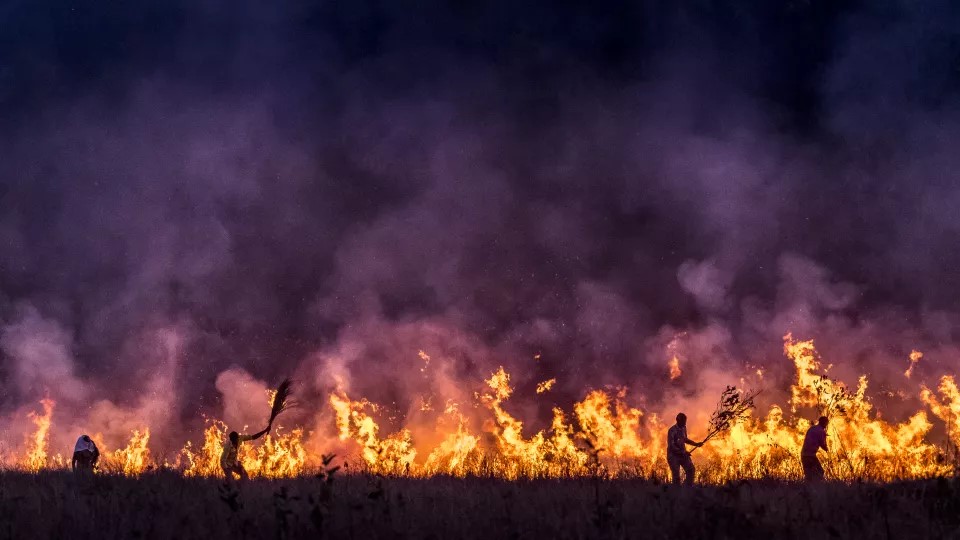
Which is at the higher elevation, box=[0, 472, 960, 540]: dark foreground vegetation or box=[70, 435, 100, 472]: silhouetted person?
box=[70, 435, 100, 472]: silhouetted person

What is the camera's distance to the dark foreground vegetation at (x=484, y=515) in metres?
6.28

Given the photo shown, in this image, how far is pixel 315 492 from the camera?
919 cm

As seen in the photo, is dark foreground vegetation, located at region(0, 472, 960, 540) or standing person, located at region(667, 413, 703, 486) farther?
standing person, located at region(667, 413, 703, 486)

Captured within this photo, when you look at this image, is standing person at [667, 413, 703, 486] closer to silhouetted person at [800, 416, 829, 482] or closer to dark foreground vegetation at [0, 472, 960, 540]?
silhouetted person at [800, 416, 829, 482]

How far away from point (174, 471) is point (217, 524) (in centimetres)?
594

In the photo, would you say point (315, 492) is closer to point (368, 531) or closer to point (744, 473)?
point (368, 531)

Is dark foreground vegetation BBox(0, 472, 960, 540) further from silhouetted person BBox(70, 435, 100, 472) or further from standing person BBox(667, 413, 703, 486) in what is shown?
silhouetted person BBox(70, 435, 100, 472)

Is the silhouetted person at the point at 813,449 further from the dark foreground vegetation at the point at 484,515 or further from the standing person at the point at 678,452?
the dark foreground vegetation at the point at 484,515

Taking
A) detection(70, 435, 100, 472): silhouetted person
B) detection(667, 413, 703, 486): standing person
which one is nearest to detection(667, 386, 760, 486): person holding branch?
detection(667, 413, 703, 486): standing person

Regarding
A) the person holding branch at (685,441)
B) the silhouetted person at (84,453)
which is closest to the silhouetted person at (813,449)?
the person holding branch at (685,441)

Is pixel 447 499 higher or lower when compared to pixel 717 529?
higher

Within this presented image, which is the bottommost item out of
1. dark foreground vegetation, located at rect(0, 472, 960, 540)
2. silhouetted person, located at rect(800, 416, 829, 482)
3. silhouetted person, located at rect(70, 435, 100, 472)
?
dark foreground vegetation, located at rect(0, 472, 960, 540)

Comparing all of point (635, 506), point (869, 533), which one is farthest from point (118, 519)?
point (869, 533)

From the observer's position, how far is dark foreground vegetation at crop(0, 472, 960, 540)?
6.28 meters
